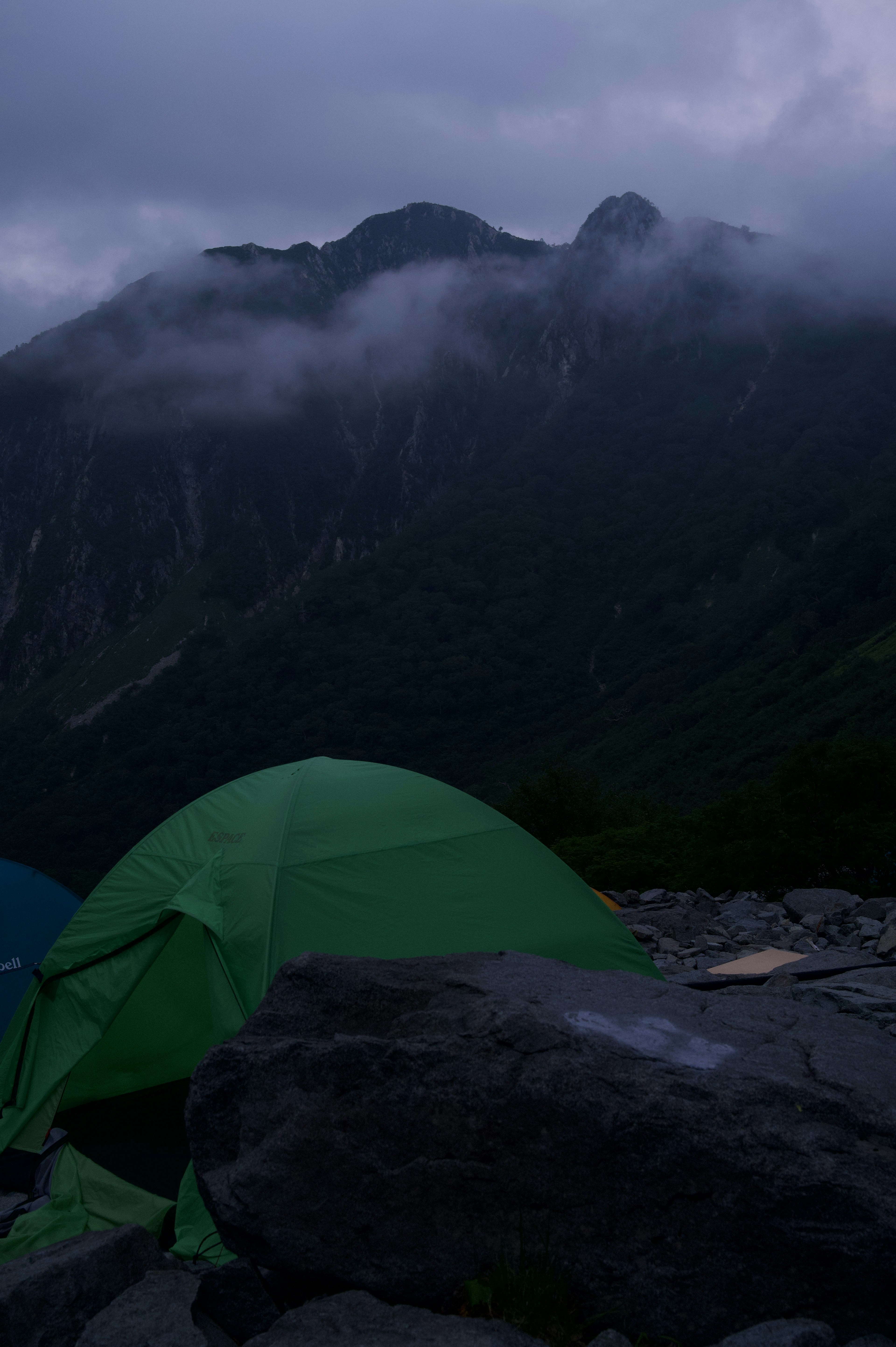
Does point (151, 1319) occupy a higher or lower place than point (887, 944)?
higher

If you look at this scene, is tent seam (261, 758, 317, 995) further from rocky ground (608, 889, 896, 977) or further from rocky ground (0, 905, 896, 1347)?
rocky ground (608, 889, 896, 977)

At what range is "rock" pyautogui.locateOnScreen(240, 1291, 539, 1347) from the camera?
9.91 ft

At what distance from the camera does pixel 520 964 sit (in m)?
4.98

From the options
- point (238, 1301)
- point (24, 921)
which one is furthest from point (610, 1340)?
point (24, 921)

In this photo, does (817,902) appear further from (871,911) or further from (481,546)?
(481,546)

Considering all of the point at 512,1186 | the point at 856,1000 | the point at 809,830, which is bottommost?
the point at 809,830

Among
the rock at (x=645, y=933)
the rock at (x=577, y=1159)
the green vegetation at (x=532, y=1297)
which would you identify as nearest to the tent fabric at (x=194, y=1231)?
the rock at (x=577, y=1159)

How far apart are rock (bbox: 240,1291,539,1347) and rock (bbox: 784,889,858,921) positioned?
9313 millimetres

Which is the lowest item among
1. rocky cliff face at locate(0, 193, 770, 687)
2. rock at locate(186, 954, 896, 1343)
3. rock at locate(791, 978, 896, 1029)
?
rock at locate(791, 978, 896, 1029)

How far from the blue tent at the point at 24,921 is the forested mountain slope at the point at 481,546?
52820 mm

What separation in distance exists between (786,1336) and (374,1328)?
1.40 m

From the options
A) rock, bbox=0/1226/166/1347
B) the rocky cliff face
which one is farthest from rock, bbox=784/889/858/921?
the rocky cliff face

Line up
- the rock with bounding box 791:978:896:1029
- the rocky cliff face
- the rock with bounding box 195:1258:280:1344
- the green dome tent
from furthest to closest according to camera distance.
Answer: the rocky cliff face
the green dome tent
the rock with bounding box 791:978:896:1029
the rock with bounding box 195:1258:280:1344

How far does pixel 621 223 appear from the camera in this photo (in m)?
178
